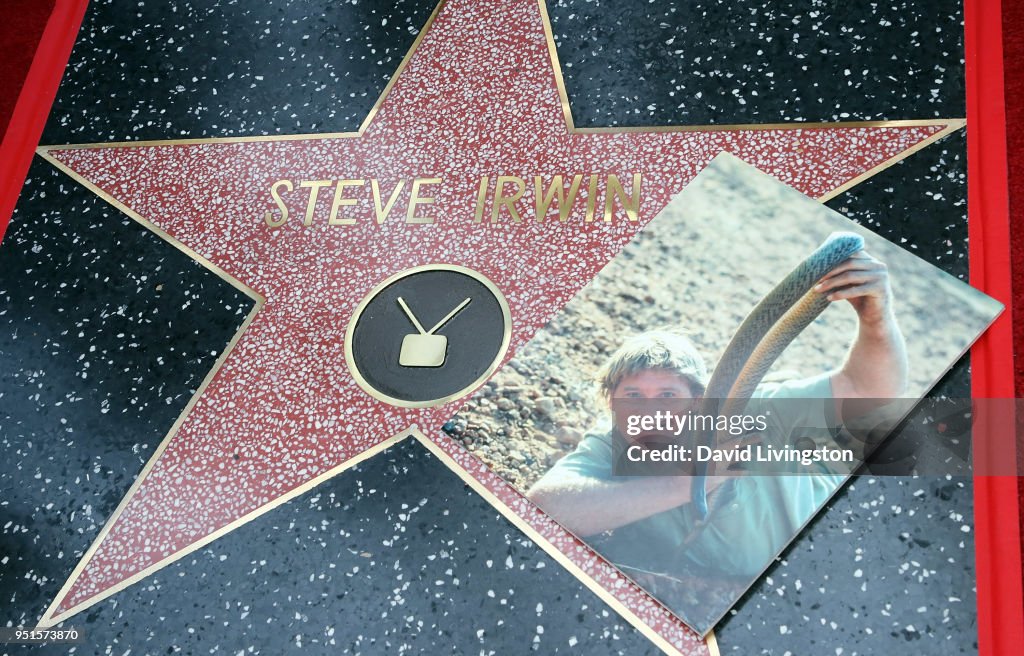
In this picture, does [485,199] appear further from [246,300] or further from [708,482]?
[708,482]

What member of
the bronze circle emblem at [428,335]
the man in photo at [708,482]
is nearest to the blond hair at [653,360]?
the man in photo at [708,482]

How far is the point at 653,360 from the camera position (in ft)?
3.85

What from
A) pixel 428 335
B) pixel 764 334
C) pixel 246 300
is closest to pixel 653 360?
pixel 764 334

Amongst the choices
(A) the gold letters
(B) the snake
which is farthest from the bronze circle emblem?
(B) the snake

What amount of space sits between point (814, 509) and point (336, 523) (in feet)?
1.78

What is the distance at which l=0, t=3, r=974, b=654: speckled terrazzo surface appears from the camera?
3.40ft

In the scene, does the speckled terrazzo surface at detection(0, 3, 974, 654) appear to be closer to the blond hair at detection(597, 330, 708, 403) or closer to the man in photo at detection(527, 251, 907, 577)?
the man in photo at detection(527, 251, 907, 577)

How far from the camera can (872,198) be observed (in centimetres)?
126

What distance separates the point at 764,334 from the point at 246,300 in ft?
2.27

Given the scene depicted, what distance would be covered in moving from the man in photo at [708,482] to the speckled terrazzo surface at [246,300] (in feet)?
0.15

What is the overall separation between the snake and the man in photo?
0.01 metres

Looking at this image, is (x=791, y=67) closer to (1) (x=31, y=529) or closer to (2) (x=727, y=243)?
(2) (x=727, y=243)

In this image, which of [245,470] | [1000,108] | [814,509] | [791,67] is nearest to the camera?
[814,509]

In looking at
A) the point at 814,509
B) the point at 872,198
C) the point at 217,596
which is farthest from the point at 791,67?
the point at 217,596
